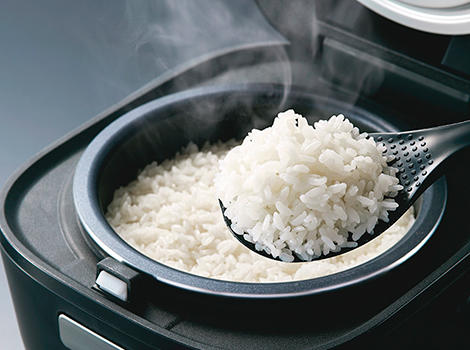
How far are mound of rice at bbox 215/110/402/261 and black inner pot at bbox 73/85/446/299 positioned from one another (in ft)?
0.28

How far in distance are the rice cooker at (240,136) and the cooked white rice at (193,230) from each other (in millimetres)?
68

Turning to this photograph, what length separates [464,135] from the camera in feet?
5.00

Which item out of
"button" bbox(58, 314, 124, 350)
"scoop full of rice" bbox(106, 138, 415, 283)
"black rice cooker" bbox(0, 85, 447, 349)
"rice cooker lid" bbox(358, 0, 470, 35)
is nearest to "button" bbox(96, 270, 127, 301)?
"black rice cooker" bbox(0, 85, 447, 349)

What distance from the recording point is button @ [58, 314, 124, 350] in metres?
1.47

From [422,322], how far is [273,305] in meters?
0.32

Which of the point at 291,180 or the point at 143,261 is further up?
the point at 291,180

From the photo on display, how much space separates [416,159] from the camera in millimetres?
1548

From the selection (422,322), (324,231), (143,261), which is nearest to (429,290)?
(422,322)

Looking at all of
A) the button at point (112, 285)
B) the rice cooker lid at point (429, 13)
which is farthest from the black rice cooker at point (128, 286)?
the rice cooker lid at point (429, 13)

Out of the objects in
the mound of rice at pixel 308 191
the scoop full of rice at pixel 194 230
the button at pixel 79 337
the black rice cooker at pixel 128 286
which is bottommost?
the button at pixel 79 337

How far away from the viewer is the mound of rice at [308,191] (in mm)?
1444

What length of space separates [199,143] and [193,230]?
41 centimetres

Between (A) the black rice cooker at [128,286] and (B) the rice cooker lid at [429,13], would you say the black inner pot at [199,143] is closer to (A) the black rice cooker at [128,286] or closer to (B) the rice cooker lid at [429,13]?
(A) the black rice cooker at [128,286]

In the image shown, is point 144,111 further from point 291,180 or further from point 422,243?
point 422,243
